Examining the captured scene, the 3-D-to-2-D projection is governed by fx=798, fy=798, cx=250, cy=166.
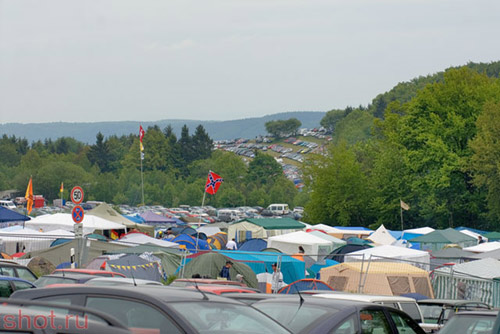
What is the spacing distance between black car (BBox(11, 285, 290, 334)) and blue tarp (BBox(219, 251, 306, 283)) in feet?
58.1

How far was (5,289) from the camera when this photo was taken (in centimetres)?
1169

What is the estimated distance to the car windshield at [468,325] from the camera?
878 cm

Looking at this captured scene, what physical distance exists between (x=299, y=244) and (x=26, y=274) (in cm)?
2342

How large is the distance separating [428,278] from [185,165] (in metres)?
153

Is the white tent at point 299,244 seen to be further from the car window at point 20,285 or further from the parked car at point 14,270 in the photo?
the car window at point 20,285

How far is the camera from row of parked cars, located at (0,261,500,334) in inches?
154

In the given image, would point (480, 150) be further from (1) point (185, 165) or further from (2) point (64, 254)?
(1) point (185, 165)

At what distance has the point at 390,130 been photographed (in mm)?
69812

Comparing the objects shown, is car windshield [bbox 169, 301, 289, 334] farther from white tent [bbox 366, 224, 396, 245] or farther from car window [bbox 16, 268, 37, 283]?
white tent [bbox 366, 224, 396, 245]

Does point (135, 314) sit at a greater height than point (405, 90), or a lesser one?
lesser

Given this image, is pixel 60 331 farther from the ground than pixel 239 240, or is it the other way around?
pixel 60 331

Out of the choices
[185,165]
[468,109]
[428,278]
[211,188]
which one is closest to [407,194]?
[468,109]

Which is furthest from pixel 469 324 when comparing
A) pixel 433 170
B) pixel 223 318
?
pixel 433 170

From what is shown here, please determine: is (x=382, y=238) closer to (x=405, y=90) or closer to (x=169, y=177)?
Answer: (x=169, y=177)
